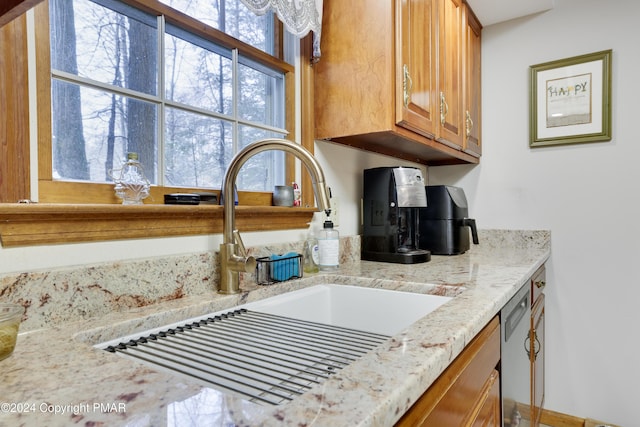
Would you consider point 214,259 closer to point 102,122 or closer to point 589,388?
point 102,122

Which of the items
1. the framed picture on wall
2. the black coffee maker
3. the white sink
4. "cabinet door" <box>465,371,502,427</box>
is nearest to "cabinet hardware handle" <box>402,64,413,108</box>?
the black coffee maker

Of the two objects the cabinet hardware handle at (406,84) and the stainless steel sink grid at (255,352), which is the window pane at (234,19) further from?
the stainless steel sink grid at (255,352)

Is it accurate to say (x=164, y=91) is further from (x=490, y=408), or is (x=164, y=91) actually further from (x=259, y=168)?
(x=490, y=408)

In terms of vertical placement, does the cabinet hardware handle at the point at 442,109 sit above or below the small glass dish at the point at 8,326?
above

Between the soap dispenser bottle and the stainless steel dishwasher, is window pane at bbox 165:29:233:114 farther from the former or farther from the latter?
the stainless steel dishwasher

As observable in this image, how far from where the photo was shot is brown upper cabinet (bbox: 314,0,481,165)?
1.22 meters

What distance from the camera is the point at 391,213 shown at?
1.47 m

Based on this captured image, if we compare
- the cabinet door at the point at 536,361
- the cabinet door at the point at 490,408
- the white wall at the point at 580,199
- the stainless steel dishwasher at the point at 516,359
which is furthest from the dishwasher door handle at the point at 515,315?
the white wall at the point at 580,199

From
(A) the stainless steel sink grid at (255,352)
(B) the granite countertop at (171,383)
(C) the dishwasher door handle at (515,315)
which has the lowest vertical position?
(C) the dishwasher door handle at (515,315)

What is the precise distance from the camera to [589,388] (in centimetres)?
184

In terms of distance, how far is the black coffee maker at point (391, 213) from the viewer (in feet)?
4.76

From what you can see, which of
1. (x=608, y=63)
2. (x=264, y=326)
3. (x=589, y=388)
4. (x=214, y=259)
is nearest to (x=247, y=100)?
(x=214, y=259)

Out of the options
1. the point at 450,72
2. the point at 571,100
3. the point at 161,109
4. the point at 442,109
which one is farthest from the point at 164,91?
the point at 571,100

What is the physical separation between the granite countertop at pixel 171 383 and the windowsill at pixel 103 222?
6.5 inches
